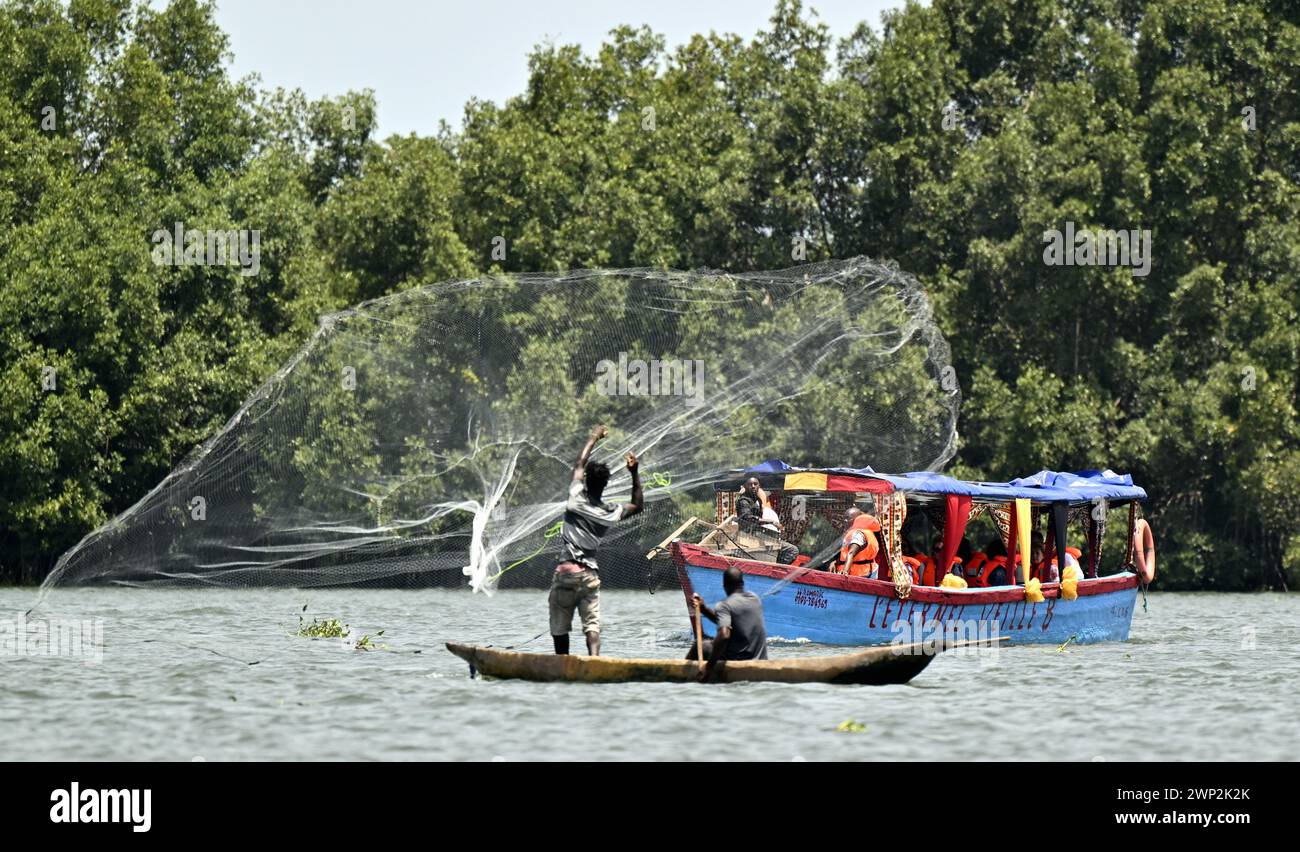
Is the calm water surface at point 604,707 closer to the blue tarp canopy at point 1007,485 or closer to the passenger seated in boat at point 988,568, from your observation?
the passenger seated in boat at point 988,568

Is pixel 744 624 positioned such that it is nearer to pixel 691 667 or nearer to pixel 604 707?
pixel 691 667

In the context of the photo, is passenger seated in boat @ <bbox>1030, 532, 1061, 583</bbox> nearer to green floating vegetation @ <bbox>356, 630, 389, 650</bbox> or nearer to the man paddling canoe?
green floating vegetation @ <bbox>356, 630, 389, 650</bbox>

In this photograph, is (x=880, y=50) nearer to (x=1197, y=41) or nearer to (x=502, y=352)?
(x=1197, y=41)

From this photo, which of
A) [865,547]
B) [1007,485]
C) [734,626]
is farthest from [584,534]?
[1007,485]

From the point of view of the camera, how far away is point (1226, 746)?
645 inches

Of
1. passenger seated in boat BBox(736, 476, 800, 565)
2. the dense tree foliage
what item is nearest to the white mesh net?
passenger seated in boat BBox(736, 476, 800, 565)

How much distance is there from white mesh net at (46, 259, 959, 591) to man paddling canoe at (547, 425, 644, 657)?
9.81 ft

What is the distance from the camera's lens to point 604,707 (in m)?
18.2

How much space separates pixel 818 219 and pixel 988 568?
87.3 ft

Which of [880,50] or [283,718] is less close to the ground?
[880,50]

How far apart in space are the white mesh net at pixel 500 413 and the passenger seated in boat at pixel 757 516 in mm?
494

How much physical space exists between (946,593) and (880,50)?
30.2m

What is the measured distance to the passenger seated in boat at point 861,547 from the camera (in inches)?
976

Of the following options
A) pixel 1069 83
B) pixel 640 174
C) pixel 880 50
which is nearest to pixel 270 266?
pixel 640 174
